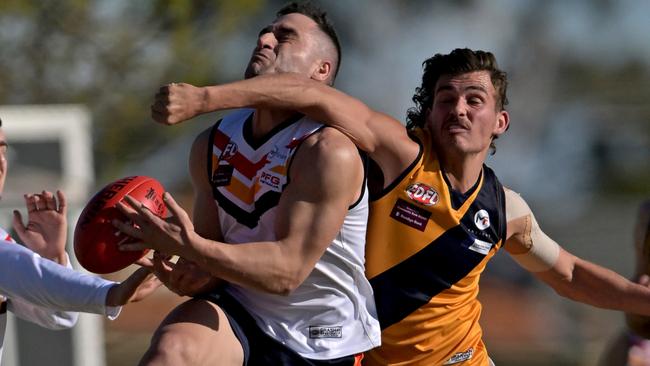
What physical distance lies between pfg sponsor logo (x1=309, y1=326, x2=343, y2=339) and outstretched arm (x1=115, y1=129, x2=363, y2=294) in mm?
317

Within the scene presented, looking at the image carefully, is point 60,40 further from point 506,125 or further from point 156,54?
point 506,125

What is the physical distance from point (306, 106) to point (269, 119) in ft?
0.71

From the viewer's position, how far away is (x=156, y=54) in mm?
16359

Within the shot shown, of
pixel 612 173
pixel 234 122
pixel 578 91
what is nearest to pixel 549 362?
pixel 612 173

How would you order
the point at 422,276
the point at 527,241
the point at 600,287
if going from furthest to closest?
the point at 600,287 < the point at 527,241 < the point at 422,276

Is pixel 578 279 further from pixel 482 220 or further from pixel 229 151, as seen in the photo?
pixel 229 151

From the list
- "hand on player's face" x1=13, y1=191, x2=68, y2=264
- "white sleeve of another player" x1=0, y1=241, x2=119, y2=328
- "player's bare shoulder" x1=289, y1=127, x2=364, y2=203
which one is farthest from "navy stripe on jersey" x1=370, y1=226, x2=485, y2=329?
"hand on player's face" x1=13, y1=191, x2=68, y2=264

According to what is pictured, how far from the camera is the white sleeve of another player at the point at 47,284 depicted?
460cm

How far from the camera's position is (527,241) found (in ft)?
18.1

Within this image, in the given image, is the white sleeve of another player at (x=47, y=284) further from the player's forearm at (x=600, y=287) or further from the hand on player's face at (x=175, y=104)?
the player's forearm at (x=600, y=287)

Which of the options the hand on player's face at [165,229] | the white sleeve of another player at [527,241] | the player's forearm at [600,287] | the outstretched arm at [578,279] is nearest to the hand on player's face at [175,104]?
the hand on player's face at [165,229]

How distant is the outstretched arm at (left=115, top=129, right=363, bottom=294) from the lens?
435cm

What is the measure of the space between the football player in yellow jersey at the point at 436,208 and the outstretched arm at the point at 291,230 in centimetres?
20

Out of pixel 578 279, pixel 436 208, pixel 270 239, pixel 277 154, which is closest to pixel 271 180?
pixel 277 154
